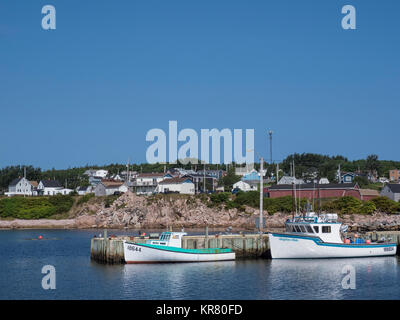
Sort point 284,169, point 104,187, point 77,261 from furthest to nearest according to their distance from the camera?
point 284,169
point 104,187
point 77,261

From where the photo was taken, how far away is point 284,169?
599 ft

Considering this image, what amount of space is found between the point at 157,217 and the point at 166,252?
61.9 m

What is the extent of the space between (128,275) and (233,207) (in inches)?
2755

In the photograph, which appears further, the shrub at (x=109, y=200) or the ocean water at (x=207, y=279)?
the shrub at (x=109, y=200)

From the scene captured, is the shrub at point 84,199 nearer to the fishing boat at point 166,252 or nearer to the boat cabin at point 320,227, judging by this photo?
the fishing boat at point 166,252

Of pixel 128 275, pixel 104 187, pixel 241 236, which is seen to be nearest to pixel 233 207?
pixel 104 187

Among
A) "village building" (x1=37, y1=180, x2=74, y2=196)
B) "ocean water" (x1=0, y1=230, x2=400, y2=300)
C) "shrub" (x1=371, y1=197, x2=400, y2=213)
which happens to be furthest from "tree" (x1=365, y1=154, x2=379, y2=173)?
"ocean water" (x1=0, y1=230, x2=400, y2=300)

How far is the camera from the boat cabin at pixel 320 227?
5466 cm

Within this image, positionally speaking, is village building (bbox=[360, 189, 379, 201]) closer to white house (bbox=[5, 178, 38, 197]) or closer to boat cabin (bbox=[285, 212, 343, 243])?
boat cabin (bbox=[285, 212, 343, 243])

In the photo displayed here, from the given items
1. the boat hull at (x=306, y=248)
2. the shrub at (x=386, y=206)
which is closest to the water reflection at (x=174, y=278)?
the boat hull at (x=306, y=248)

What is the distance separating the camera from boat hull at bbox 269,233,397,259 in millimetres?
54469

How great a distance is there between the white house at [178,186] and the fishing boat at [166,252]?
255 ft

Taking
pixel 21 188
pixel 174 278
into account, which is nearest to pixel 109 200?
pixel 21 188

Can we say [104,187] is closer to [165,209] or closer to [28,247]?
[165,209]
